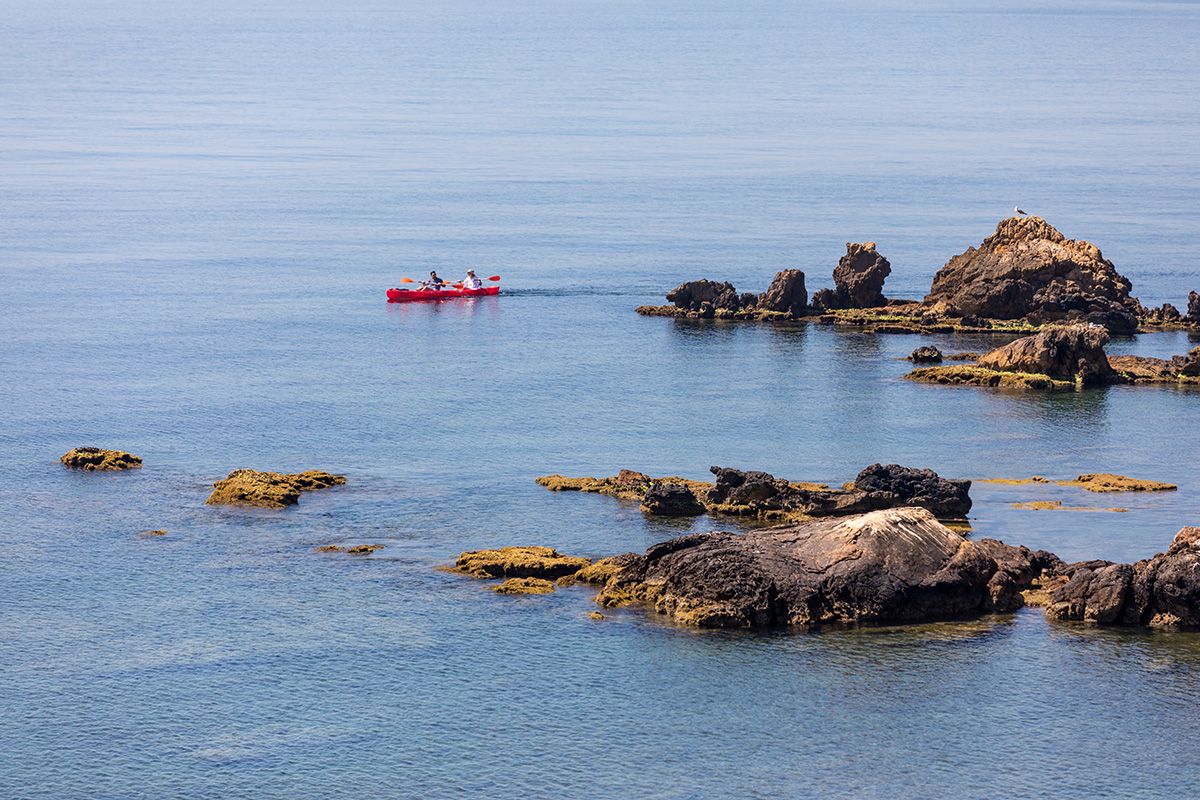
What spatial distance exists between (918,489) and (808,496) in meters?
4.81

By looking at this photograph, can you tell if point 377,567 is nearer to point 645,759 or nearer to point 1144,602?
point 645,759

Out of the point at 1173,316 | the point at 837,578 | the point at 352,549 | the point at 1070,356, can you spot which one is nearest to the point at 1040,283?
the point at 1173,316

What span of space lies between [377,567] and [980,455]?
34917mm

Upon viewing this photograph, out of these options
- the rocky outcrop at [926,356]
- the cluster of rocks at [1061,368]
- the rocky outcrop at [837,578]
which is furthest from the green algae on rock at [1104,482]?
the rocky outcrop at [926,356]

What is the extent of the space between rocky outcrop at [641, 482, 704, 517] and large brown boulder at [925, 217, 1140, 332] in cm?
5710

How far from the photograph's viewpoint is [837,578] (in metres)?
53.4

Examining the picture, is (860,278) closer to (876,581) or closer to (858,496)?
(858,496)

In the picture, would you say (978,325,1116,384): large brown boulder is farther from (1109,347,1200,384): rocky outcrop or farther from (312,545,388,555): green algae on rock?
(312,545,388,555): green algae on rock

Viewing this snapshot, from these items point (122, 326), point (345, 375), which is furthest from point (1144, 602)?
point (122, 326)

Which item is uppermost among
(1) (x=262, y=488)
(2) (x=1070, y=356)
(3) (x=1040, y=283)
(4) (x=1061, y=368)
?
(3) (x=1040, y=283)

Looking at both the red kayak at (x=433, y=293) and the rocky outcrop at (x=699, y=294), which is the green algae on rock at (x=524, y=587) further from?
the red kayak at (x=433, y=293)

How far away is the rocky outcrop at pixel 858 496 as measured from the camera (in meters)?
64.6

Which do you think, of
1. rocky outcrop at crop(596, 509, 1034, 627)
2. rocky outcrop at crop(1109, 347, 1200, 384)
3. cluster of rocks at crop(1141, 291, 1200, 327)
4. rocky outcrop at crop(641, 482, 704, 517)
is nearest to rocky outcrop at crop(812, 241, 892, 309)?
cluster of rocks at crop(1141, 291, 1200, 327)

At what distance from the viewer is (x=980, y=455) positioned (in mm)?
78875
